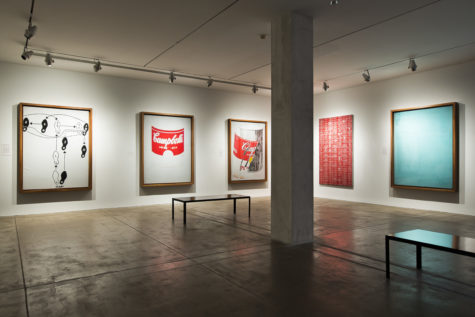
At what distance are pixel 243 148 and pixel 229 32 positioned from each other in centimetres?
513

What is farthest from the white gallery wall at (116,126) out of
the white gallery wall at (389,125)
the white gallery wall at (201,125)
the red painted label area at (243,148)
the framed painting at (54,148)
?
the white gallery wall at (389,125)

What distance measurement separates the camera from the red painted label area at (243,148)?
10320mm

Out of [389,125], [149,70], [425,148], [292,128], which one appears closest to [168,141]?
[149,70]

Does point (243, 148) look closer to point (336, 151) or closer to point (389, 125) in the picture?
point (336, 151)

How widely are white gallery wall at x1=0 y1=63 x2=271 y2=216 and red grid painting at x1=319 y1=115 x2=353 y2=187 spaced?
6.83 feet

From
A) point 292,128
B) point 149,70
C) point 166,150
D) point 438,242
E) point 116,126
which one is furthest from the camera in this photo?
point 166,150

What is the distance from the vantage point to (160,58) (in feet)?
23.3

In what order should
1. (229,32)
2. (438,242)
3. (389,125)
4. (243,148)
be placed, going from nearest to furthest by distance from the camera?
(438,242)
(229,32)
(389,125)
(243,148)

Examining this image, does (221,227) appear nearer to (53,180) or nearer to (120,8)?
(120,8)

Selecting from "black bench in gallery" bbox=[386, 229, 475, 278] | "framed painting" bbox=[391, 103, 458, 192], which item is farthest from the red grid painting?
"black bench in gallery" bbox=[386, 229, 475, 278]

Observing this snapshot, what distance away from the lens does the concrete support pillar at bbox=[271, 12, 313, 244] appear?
470 centimetres

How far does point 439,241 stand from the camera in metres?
3.22

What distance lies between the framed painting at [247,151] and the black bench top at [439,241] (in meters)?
6.95

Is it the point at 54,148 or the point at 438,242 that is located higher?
the point at 54,148
